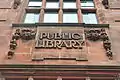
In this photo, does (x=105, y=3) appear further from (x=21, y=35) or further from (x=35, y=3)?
(x=21, y=35)

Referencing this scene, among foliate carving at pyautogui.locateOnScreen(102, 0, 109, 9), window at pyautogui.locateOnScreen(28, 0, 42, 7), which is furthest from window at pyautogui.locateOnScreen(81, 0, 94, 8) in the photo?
window at pyautogui.locateOnScreen(28, 0, 42, 7)

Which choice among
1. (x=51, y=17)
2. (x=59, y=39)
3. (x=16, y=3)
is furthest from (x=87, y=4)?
(x=59, y=39)

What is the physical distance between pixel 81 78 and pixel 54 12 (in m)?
3.83

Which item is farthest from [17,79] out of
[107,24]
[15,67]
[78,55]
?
[107,24]

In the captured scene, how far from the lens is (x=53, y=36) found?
34.8 feet

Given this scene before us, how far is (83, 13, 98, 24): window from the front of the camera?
11.9 metres

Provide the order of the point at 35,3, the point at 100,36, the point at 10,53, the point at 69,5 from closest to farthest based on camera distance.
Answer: the point at 10,53, the point at 100,36, the point at 69,5, the point at 35,3

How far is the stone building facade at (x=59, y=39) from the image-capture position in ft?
30.6

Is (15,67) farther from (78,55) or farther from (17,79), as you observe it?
(78,55)

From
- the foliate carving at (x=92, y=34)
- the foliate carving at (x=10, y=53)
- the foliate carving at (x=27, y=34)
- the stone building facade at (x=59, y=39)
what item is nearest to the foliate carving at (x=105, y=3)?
the stone building facade at (x=59, y=39)

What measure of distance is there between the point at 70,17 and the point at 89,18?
0.67 m

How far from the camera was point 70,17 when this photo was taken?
39.5ft

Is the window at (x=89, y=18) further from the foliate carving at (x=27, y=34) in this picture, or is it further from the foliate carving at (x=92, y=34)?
the foliate carving at (x=27, y=34)

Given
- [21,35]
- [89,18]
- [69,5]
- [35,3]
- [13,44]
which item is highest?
[35,3]
